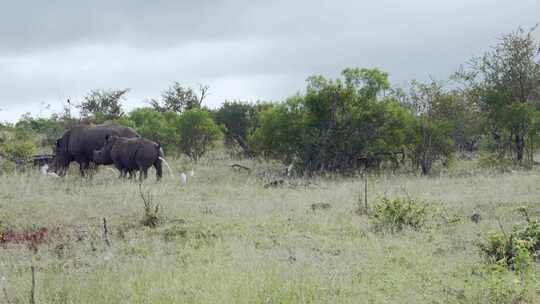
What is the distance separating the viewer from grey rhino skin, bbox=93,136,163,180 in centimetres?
1703

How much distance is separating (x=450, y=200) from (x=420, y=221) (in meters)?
2.71

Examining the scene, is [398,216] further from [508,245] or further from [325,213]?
[508,245]

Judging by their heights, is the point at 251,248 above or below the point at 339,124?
below

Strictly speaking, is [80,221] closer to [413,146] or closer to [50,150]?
[413,146]

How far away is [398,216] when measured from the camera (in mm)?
10188

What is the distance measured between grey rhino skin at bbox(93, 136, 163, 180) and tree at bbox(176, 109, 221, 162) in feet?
27.9

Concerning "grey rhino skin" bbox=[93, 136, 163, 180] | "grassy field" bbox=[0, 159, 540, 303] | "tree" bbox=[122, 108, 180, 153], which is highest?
"tree" bbox=[122, 108, 180, 153]

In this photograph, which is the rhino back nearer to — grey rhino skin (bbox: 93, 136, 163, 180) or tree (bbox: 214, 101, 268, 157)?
grey rhino skin (bbox: 93, 136, 163, 180)

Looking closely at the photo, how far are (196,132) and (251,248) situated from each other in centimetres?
1922

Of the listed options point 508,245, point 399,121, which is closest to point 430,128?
point 399,121

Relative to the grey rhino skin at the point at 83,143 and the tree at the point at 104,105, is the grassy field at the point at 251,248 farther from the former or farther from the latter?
the tree at the point at 104,105

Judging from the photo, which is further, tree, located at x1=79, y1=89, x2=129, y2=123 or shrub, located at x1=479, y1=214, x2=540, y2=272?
tree, located at x1=79, y1=89, x2=129, y2=123

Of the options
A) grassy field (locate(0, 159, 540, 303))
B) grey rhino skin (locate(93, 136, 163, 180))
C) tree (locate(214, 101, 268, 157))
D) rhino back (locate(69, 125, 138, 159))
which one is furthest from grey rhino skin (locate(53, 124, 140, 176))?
tree (locate(214, 101, 268, 157))

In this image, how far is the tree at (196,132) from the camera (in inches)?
1054
